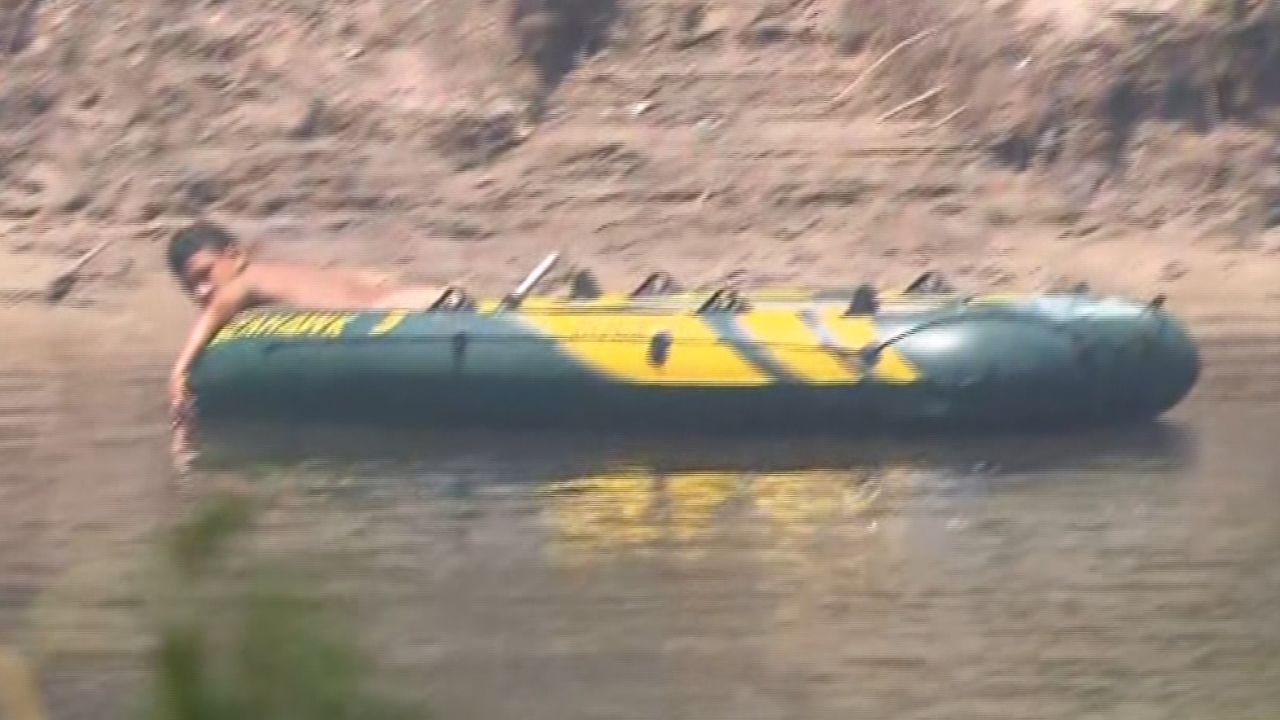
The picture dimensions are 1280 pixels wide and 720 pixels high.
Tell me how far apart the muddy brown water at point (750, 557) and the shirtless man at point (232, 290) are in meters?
0.55

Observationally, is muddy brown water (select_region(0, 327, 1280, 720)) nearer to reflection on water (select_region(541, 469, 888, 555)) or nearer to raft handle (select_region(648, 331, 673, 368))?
reflection on water (select_region(541, 469, 888, 555))

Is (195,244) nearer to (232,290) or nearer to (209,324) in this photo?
(232,290)

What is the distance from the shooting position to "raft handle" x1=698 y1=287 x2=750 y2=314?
15484 mm

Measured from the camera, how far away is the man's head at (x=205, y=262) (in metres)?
17.7

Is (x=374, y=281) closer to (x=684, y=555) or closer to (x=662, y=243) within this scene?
(x=662, y=243)

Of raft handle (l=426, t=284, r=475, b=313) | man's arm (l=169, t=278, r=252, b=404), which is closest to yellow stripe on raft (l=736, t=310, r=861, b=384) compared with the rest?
raft handle (l=426, t=284, r=475, b=313)

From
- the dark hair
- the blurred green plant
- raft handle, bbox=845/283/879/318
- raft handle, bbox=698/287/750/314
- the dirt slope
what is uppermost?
the dirt slope

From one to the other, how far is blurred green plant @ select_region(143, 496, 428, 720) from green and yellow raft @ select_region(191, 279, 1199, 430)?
1247 centimetres

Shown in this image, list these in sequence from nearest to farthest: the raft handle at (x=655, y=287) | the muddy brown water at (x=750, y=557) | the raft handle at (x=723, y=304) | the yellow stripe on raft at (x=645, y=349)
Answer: the muddy brown water at (x=750, y=557), the yellow stripe on raft at (x=645, y=349), the raft handle at (x=723, y=304), the raft handle at (x=655, y=287)

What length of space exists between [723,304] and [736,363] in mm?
576

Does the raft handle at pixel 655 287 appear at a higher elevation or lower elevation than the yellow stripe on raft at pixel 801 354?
higher

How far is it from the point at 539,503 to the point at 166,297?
11.7m

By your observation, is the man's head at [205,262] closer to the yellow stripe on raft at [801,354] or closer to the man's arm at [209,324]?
the man's arm at [209,324]

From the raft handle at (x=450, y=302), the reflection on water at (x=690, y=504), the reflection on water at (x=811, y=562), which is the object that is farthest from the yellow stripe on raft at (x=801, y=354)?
the raft handle at (x=450, y=302)
